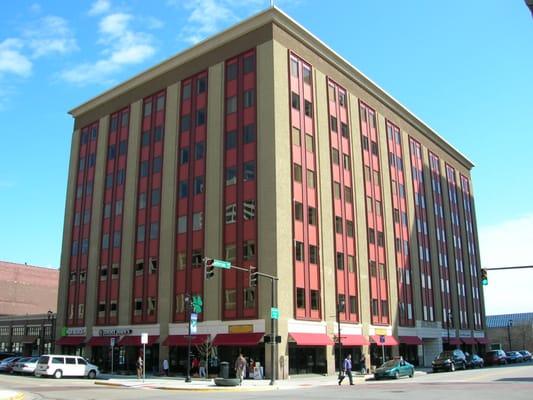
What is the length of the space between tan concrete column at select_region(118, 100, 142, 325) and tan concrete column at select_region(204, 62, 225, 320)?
35.5ft

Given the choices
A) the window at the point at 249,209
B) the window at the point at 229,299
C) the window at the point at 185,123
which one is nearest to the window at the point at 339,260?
the window at the point at 249,209

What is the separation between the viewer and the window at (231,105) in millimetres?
51406

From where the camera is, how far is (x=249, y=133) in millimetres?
49406

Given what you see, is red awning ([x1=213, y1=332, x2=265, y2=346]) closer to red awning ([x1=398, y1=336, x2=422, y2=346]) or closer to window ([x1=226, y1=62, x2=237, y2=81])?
red awning ([x1=398, y1=336, x2=422, y2=346])

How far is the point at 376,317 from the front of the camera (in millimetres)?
56344

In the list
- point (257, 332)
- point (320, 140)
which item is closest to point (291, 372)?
point (257, 332)

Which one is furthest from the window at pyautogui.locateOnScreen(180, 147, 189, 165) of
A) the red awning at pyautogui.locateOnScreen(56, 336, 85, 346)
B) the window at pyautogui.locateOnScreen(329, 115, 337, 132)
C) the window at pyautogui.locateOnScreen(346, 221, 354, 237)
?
the red awning at pyautogui.locateOnScreen(56, 336, 85, 346)

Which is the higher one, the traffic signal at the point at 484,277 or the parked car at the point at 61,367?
the traffic signal at the point at 484,277

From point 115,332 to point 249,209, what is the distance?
19.6m

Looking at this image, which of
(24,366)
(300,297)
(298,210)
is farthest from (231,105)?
(24,366)

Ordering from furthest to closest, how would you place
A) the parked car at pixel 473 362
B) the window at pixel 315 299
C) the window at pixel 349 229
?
1. the parked car at pixel 473 362
2. the window at pixel 349 229
3. the window at pixel 315 299

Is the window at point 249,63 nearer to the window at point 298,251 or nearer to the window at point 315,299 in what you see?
the window at point 298,251

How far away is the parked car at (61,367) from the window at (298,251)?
1923 centimetres

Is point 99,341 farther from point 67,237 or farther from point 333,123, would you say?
point 333,123
